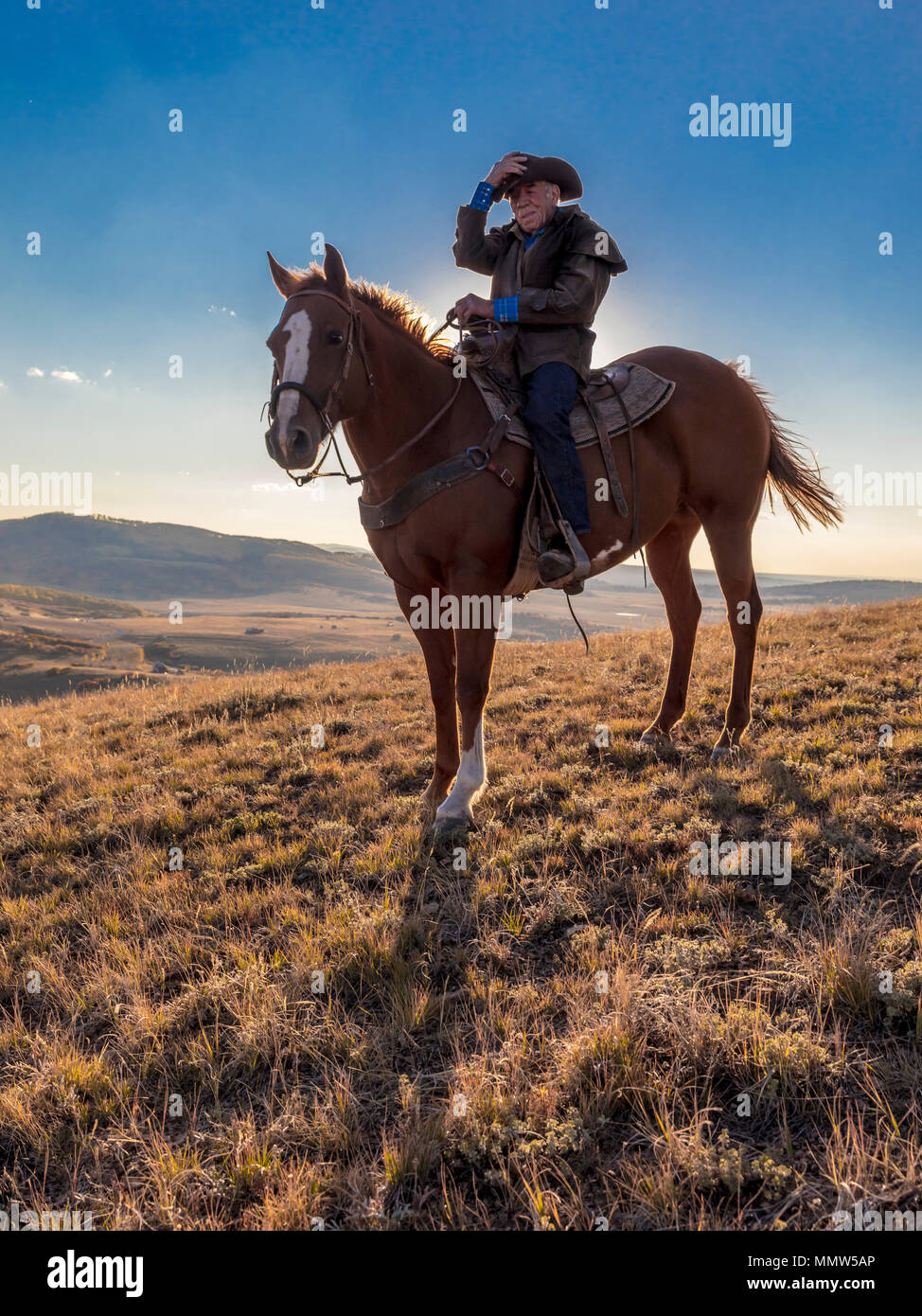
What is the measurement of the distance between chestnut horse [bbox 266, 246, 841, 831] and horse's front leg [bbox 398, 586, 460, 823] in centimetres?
1

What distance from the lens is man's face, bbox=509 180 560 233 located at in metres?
4.95

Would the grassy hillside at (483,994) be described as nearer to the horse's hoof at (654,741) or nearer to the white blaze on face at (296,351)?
the horse's hoof at (654,741)

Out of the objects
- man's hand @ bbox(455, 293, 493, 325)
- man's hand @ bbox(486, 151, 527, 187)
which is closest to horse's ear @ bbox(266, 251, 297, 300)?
man's hand @ bbox(455, 293, 493, 325)

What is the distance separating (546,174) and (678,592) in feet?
12.5

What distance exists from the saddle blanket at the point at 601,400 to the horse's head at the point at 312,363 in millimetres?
973

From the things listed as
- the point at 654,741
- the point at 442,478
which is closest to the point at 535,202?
the point at 442,478

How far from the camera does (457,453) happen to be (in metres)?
4.71

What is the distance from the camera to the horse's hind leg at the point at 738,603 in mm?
5879

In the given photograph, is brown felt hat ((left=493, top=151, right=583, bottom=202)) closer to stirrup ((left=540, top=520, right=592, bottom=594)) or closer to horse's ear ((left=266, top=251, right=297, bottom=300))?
horse's ear ((left=266, top=251, right=297, bottom=300))

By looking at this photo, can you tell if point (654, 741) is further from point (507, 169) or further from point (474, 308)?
point (507, 169)
